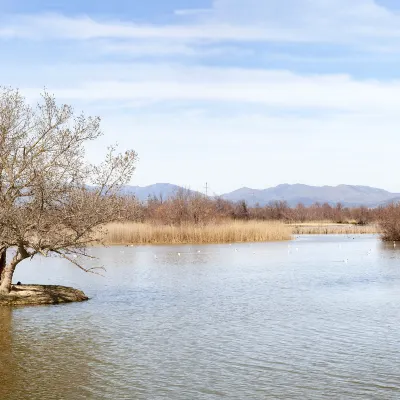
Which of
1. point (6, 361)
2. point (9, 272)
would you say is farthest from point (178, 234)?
point (6, 361)

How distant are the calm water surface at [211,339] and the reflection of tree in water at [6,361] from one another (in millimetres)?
34

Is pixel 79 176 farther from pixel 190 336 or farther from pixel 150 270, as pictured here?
pixel 150 270

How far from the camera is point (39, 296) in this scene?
2148cm

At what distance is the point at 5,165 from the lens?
19766 millimetres

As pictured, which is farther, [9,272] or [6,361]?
[9,272]

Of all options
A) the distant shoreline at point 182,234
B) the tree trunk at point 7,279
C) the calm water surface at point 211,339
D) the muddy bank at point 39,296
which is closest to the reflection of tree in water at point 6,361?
the calm water surface at point 211,339

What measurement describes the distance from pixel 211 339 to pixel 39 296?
8.30 m

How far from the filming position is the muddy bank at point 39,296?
2108 centimetres

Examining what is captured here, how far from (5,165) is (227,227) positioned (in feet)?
118

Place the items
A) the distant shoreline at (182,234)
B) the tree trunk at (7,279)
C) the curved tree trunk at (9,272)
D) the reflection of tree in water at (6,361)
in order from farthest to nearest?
1. the distant shoreline at (182,234)
2. the tree trunk at (7,279)
3. the curved tree trunk at (9,272)
4. the reflection of tree in water at (6,361)

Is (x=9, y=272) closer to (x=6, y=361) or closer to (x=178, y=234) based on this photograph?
(x=6, y=361)

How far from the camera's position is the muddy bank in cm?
2108

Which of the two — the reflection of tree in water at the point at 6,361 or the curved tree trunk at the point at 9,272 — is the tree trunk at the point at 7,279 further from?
the reflection of tree in water at the point at 6,361

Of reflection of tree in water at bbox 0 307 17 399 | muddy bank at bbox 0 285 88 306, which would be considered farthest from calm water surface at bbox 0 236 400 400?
muddy bank at bbox 0 285 88 306
